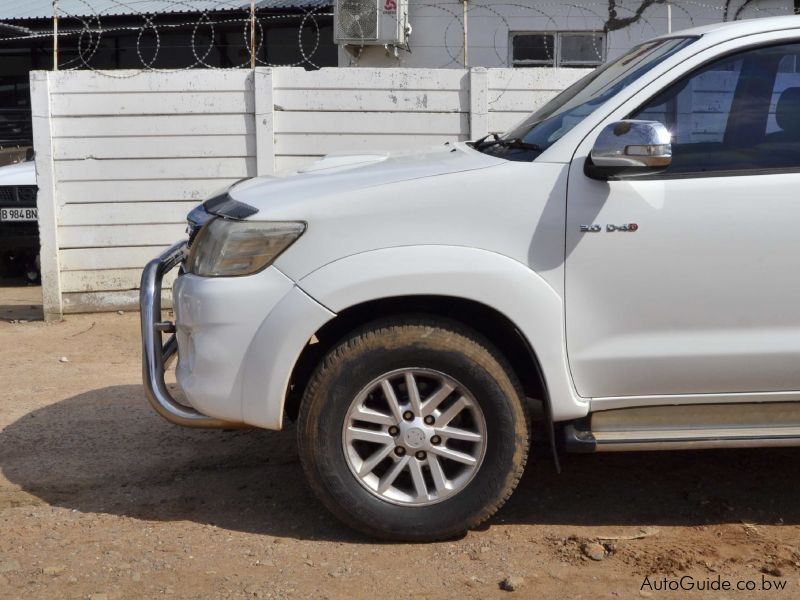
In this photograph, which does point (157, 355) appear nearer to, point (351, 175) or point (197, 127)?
point (351, 175)

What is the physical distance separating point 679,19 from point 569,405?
9972 millimetres

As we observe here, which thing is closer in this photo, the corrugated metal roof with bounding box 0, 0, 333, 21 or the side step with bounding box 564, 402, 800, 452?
the side step with bounding box 564, 402, 800, 452

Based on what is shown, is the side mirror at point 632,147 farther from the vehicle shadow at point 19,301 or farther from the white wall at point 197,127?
the vehicle shadow at point 19,301

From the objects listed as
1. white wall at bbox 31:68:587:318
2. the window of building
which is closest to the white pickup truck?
white wall at bbox 31:68:587:318

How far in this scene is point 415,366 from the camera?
4008 mm

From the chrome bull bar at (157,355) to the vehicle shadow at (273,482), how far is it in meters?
0.52

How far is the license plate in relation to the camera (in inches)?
414

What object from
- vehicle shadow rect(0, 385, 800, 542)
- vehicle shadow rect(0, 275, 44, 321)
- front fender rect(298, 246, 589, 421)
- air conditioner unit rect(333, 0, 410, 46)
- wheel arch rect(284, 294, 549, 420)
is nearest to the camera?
front fender rect(298, 246, 589, 421)

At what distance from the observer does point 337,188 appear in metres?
4.07

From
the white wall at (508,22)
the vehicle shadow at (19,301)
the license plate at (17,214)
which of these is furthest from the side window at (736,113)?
the white wall at (508,22)

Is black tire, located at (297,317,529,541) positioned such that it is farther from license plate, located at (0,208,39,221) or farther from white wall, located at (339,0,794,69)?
white wall, located at (339,0,794,69)

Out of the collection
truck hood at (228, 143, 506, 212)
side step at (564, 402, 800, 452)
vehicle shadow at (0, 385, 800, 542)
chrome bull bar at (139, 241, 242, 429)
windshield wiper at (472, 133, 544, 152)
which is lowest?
vehicle shadow at (0, 385, 800, 542)

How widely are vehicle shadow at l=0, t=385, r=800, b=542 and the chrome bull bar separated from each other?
20.3 inches

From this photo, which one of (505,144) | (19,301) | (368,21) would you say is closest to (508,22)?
(368,21)
